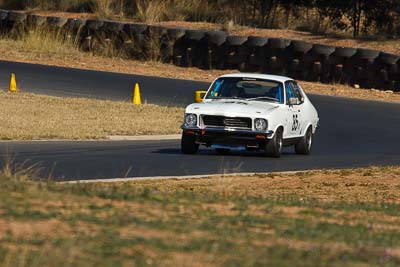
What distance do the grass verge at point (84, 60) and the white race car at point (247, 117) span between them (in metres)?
12.9

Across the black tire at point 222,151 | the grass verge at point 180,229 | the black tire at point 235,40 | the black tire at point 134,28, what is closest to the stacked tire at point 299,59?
the black tire at point 235,40

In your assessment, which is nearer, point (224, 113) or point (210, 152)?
point (224, 113)

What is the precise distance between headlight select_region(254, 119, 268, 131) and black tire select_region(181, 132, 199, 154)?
1032 millimetres

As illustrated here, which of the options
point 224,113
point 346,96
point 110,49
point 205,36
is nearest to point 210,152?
point 224,113

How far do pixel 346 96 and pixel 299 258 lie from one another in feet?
80.7

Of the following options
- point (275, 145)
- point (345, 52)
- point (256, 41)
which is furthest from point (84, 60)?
point (275, 145)

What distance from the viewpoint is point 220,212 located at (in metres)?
11.2

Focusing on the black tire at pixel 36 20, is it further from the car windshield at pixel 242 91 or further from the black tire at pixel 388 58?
the car windshield at pixel 242 91

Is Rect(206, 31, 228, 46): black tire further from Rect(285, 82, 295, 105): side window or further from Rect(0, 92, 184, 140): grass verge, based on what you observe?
Rect(285, 82, 295, 105): side window

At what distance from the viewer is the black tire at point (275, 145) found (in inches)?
800

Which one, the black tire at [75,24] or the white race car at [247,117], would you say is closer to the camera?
the white race car at [247,117]

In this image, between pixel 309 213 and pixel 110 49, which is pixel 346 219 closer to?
pixel 309 213

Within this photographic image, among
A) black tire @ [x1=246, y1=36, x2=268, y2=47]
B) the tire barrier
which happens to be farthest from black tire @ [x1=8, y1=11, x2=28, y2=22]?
black tire @ [x1=246, y1=36, x2=268, y2=47]

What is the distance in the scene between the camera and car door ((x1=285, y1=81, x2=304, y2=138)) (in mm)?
21078
